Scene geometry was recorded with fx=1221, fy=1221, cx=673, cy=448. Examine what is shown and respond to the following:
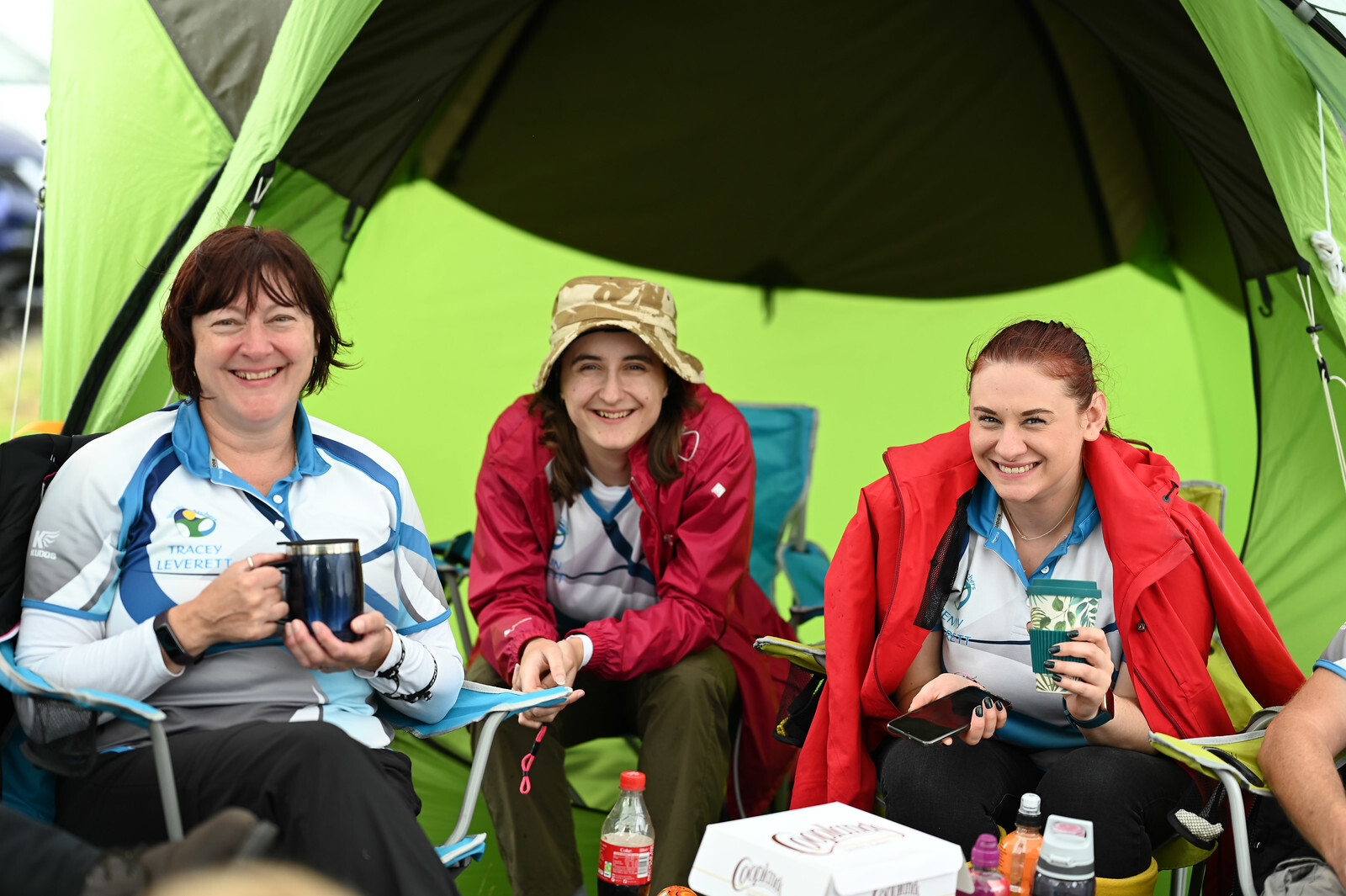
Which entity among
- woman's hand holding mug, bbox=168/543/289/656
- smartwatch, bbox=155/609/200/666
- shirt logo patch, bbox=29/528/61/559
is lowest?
smartwatch, bbox=155/609/200/666

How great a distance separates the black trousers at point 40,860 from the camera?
1271 mm

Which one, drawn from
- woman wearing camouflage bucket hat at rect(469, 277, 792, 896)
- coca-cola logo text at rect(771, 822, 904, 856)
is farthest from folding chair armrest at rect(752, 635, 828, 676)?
coca-cola logo text at rect(771, 822, 904, 856)

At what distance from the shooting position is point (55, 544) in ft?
5.30

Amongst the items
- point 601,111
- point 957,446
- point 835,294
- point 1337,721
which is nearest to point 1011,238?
point 835,294

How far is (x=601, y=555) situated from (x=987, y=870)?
1.19 m

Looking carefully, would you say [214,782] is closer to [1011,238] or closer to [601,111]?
[601,111]

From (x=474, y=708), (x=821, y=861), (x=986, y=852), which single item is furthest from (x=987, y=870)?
(x=474, y=708)

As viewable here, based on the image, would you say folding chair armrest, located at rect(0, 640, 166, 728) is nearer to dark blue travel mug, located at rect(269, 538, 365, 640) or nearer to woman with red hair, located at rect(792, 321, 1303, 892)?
dark blue travel mug, located at rect(269, 538, 365, 640)

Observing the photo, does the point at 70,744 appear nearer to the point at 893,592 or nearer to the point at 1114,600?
the point at 893,592

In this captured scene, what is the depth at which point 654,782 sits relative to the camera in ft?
7.31

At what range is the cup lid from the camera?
1.70 metres

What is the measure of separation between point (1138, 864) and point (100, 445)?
1.59 m

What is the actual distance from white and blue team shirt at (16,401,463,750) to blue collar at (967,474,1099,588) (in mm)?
904

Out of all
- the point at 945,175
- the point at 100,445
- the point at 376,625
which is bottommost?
the point at 376,625
